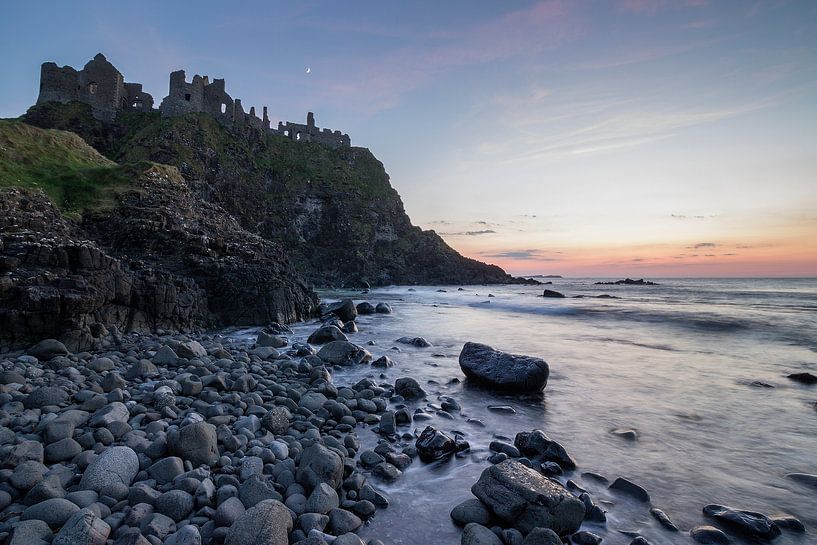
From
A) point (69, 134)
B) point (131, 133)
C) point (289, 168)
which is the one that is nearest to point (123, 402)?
point (69, 134)

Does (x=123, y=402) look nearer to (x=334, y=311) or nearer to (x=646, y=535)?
(x=646, y=535)

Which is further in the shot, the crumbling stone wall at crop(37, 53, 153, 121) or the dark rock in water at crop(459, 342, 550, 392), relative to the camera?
the crumbling stone wall at crop(37, 53, 153, 121)

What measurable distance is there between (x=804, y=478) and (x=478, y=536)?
607 centimetres

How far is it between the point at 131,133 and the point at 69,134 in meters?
47.8

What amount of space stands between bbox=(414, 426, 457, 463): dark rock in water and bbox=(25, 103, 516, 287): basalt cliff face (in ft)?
215

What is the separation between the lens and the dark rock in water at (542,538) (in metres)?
4.15

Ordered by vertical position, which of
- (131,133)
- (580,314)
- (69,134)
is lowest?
(580,314)

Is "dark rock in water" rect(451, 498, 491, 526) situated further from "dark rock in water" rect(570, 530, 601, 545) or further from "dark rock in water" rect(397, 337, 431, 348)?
"dark rock in water" rect(397, 337, 431, 348)

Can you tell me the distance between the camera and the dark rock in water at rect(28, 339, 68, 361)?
10172 mm

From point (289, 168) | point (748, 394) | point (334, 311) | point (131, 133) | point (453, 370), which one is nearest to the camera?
point (748, 394)

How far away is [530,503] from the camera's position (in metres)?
4.70

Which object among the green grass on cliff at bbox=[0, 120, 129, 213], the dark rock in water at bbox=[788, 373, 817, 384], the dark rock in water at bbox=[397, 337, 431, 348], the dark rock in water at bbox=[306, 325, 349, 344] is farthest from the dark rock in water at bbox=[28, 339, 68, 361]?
the dark rock in water at bbox=[788, 373, 817, 384]

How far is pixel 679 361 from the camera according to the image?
15.3 m

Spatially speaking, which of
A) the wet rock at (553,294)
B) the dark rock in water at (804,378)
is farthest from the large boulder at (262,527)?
the wet rock at (553,294)
